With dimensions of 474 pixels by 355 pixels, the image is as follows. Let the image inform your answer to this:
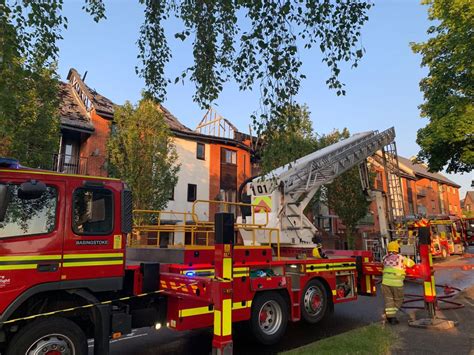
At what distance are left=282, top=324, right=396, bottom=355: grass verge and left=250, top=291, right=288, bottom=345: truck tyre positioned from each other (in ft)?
3.26

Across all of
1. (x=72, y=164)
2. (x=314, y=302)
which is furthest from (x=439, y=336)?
(x=72, y=164)

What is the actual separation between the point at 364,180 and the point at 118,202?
1120 cm

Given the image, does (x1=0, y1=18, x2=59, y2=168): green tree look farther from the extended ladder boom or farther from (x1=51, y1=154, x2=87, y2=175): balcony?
(x1=51, y1=154, x2=87, y2=175): balcony

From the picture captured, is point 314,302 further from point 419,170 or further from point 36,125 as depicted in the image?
point 419,170

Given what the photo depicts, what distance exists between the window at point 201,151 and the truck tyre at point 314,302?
18255mm

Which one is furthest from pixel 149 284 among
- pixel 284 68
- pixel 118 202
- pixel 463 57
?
pixel 463 57

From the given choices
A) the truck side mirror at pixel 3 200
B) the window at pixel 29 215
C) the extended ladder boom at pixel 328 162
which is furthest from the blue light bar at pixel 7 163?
the extended ladder boom at pixel 328 162

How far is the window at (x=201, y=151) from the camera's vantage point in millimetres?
25656

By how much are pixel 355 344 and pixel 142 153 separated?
13023 millimetres

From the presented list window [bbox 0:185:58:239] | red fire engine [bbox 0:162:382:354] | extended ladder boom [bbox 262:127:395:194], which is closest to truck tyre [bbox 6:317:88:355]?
red fire engine [bbox 0:162:382:354]

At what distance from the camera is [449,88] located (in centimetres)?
1675

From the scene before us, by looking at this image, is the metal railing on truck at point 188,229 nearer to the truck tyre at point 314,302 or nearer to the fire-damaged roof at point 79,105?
the truck tyre at point 314,302

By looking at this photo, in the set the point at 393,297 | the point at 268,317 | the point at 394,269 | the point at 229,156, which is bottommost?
the point at 268,317

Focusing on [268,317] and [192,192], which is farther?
[192,192]
